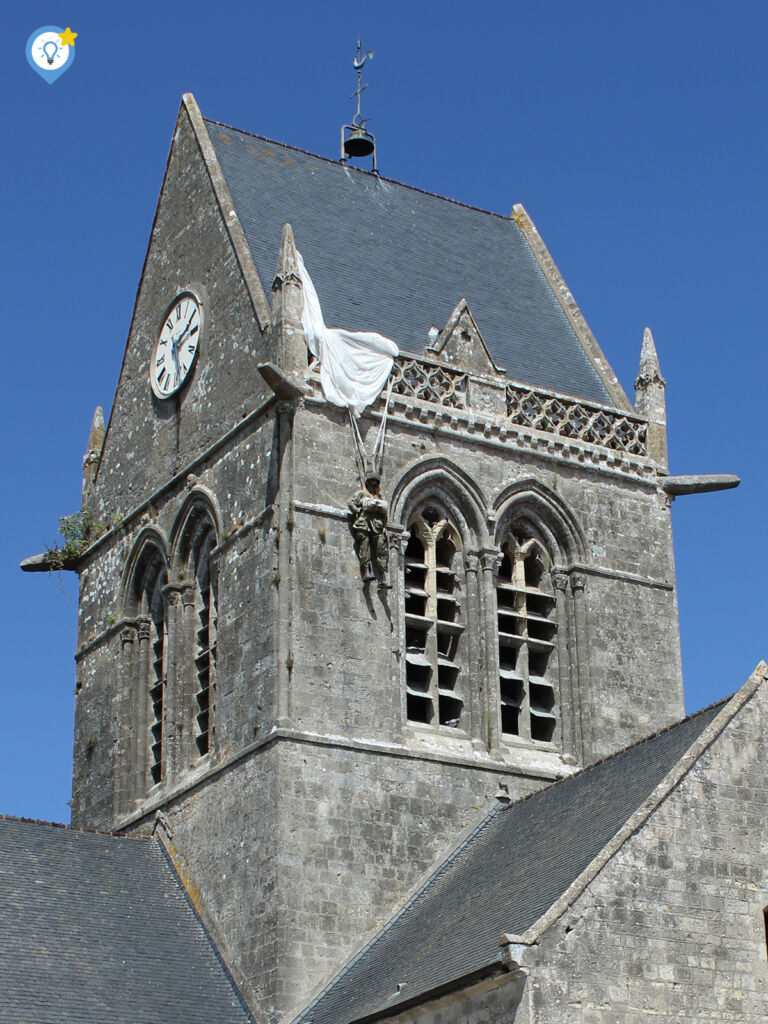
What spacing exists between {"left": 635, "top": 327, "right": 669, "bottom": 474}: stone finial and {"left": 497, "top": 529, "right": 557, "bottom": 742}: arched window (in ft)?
8.51

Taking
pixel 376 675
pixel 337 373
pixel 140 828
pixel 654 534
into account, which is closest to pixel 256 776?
pixel 376 675

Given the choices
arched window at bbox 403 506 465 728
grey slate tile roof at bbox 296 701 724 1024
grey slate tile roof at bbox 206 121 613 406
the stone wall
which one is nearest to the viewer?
the stone wall

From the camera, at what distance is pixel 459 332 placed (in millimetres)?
26359

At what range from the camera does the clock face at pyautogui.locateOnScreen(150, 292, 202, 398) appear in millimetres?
26984

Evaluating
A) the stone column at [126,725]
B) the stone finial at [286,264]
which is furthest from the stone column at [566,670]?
the stone column at [126,725]

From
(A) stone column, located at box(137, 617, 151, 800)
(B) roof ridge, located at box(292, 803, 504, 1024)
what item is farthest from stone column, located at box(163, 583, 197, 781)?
(B) roof ridge, located at box(292, 803, 504, 1024)

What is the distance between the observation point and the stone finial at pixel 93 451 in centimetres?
2948

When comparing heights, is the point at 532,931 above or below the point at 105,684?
below

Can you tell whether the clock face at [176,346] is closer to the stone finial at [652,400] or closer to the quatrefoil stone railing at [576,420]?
the quatrefoil stone railing at [576,420]

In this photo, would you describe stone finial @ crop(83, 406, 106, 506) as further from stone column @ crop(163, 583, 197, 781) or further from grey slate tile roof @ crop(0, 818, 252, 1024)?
grey slate tile roof @ crop(0, 818, 252, 1024)

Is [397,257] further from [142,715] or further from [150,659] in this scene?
[142,715]

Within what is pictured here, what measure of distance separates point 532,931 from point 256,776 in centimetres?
578

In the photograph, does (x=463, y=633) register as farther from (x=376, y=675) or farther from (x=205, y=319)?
(x=205, y=319)

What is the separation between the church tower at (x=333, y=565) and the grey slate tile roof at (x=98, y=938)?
1.39 feet
